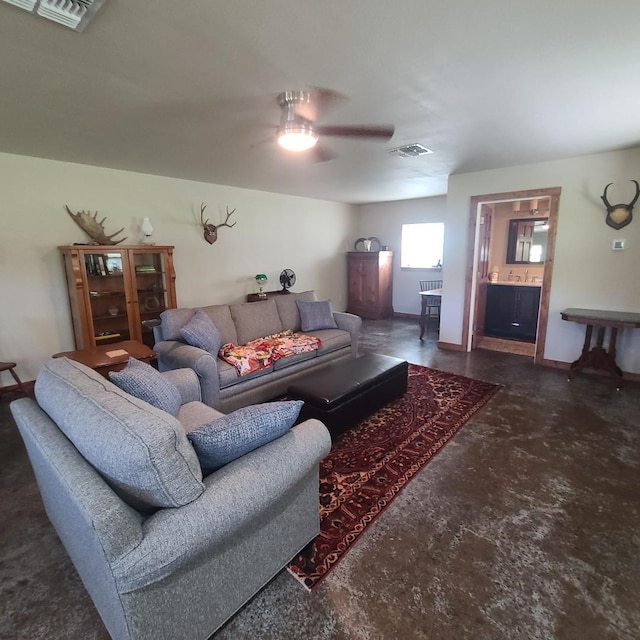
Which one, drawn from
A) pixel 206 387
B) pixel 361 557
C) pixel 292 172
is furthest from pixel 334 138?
pixel 361 557

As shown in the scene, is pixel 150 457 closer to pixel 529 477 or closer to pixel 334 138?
pixel 529 477

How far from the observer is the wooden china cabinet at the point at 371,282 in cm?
732

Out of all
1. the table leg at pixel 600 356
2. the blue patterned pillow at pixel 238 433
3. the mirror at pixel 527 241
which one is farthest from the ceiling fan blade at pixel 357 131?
the mirror at pixel 527 241

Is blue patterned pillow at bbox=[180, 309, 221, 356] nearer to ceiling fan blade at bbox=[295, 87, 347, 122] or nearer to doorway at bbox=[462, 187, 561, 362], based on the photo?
ceiling fan blade at bbox=[295, 87, 347, 122]

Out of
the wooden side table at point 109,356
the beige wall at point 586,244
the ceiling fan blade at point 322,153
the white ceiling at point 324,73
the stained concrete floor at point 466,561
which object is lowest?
the stained concrete floor at point 466,561

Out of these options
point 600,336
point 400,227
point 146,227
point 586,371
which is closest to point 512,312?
point 586,371

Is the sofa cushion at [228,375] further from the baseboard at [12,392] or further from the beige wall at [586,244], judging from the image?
the beige wall at [586,244]

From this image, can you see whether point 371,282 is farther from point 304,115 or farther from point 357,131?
point 304,115

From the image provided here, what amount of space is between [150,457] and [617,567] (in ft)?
7.02

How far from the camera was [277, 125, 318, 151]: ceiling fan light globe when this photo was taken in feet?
7.91

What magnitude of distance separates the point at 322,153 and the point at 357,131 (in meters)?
0.73

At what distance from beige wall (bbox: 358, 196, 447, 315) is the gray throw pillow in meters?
3.65

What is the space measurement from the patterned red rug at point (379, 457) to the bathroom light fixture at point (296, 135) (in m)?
2.25

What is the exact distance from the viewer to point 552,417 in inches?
122
